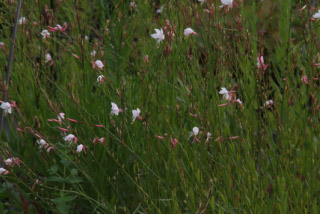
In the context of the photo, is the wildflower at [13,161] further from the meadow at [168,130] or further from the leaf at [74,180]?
the leaf at [74,180]

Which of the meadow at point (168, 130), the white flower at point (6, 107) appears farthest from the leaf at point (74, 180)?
the white flower at point (6, 107)

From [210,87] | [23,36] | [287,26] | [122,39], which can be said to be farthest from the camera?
[23,36]

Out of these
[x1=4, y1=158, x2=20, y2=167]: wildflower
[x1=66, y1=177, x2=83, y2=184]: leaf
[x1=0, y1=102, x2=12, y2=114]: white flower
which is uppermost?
[x1=0, y1=102, x2=12, y2=114]: white flower

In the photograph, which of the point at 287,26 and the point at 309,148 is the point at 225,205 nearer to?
the point at 309,148

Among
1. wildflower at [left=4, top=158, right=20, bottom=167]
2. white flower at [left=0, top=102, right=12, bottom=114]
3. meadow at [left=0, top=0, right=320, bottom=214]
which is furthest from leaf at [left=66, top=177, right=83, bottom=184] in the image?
white flower at [left=0, top=102, right=12, bottom=114]

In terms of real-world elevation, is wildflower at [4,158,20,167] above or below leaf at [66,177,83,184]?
above

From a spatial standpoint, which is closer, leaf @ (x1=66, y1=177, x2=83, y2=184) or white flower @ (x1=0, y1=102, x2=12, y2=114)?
white flower @ (x1=0, y1=102, x2=12, y2=114)

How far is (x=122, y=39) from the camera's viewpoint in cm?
229

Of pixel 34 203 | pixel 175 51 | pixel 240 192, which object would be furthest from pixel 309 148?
pixel 34 203

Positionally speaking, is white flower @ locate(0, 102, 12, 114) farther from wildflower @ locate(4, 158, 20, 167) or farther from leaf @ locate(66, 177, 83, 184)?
leaf @ locate(66, 177, 83, 184)

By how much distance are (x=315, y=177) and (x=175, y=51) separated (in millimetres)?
848

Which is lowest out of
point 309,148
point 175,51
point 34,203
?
point 34,203

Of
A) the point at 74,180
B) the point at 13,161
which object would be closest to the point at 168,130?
the point at 74,180

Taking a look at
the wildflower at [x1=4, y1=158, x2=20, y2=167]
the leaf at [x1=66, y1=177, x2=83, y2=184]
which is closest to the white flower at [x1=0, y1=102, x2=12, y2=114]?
the wildflower at [x1=4, y1=158, x2=20, y2=167]
